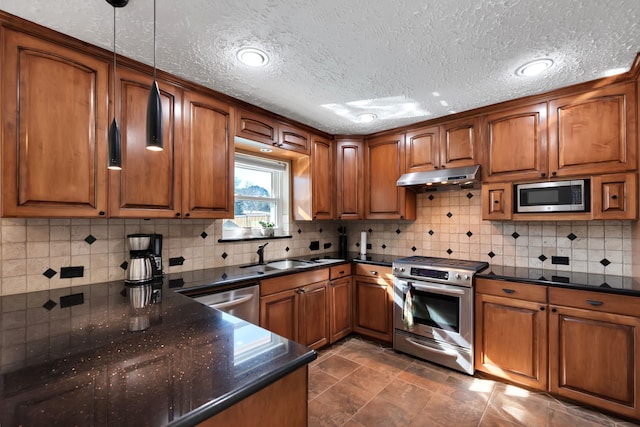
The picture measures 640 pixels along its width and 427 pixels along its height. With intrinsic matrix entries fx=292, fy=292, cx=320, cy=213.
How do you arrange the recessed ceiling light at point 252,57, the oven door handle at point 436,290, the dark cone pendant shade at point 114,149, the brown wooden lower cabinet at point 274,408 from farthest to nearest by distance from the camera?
the oven door handle at point 436,290, the recessed ceiling light at point 252,57, the dark cone pendant shade at point 114,149, the brown wooden lower cabinet at point 274,408

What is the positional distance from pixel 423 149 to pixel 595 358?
206 cm

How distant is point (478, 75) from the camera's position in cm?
200

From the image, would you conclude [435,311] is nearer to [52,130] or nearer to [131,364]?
[131,364]

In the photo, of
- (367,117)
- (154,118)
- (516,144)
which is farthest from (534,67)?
(154,118)

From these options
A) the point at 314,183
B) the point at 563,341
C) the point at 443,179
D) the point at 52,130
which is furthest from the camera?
the point at 314,183

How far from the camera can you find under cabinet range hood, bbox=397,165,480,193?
254cm

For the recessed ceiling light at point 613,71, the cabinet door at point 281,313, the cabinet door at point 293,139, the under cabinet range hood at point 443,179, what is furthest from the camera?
the cabinet door at point 293,139

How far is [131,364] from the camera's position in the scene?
824 mm

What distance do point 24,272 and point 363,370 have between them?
244 centimetres

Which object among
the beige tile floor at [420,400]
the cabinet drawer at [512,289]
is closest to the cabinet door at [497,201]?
the cabinet drawer at [512,289]

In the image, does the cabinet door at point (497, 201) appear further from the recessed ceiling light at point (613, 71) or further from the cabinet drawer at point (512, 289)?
the recessed ceiling light at point (613, 71)

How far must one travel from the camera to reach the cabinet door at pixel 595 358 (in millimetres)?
1839

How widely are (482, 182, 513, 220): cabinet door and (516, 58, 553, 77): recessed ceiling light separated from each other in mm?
882

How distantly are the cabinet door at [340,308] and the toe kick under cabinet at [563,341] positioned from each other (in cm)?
123
